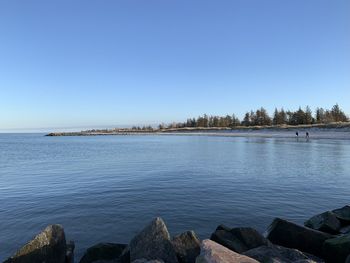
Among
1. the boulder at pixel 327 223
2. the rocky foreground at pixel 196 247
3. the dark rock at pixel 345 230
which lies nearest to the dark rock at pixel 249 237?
the rocky foreground at pixel 196 247

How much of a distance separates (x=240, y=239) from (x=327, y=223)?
370 centimetres

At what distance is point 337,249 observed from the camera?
28.6 ft

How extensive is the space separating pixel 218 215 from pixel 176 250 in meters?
6.07

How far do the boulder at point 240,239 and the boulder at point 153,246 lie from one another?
1663 millimetres

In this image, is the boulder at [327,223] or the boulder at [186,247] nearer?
the boulder at [186,247]

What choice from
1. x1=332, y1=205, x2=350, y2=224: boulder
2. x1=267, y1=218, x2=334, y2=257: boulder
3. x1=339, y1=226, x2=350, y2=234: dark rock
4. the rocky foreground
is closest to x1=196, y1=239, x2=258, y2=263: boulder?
the rocky foreground

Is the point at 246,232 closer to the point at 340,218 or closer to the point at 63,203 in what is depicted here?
the point at 340,218

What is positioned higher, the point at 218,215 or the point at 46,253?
the point at 46,253

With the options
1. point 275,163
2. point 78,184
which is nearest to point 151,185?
point 78,184

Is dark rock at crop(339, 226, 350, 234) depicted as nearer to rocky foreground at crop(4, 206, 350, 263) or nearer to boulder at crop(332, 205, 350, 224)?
boulder at crop(332, 205, 350, 224)

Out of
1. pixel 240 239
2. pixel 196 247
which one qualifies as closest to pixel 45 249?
pixel 196 247

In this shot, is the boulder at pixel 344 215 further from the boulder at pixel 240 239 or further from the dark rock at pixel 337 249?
the boulder at pixel 240 239

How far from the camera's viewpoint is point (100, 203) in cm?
1775

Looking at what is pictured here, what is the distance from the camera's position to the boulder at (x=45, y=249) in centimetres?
831
